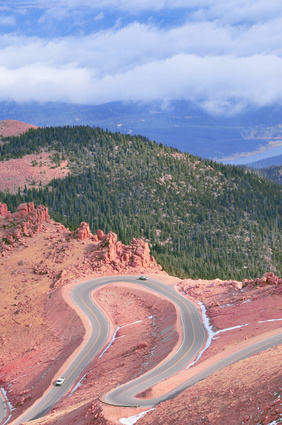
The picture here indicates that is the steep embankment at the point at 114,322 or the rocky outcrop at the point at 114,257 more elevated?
the rocky outcrop at the point at 114,257

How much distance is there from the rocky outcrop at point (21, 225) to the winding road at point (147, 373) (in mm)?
22547

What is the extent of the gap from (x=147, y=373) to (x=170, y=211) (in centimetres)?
12332

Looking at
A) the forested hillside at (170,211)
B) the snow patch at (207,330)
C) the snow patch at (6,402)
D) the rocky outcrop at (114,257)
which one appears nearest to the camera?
the snow patch at (207,330)

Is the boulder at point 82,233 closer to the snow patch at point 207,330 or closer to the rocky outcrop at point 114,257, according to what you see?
the rocky outcrop at point 114,257

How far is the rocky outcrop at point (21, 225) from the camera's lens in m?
106

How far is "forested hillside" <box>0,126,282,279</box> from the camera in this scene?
14862 cm

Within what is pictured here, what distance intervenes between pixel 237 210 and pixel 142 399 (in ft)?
479

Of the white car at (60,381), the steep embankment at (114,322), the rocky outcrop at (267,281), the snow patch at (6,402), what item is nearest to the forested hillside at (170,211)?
the steep embankment at (114,322)

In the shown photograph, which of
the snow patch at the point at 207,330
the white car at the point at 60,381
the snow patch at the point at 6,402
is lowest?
the snow patch at the point at 6,402

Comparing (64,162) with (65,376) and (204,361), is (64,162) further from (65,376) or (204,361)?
(204,361)

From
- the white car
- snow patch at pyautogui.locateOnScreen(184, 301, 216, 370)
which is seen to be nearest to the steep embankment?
snow patch at pyautogui.locateOnScreen(184, 301, 216, 370)

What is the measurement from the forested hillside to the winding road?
4042cm

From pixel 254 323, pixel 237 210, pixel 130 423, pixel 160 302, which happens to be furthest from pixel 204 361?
pixel 237 210

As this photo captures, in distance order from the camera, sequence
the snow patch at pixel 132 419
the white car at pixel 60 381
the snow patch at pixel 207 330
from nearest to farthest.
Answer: the snow patch at pixel 132 419 → the snow patch at pixel 207 330 → the white car at pixel 60 381
